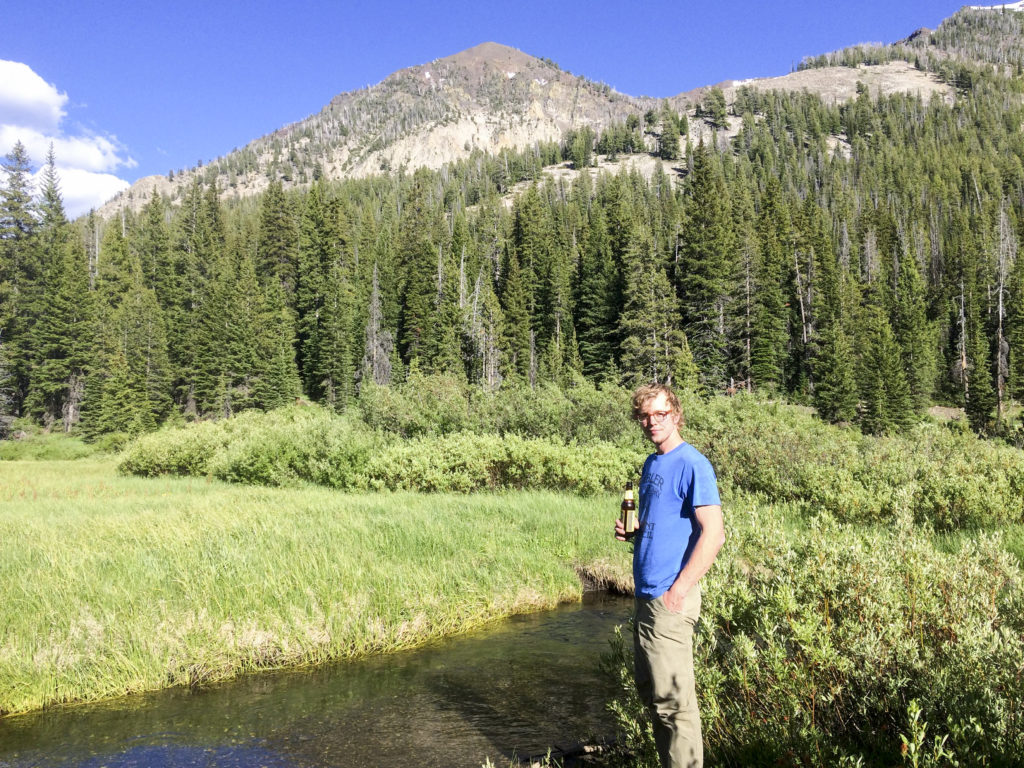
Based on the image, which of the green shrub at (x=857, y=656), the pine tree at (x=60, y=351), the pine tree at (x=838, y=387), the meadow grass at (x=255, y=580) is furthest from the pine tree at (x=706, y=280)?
the pine tree at (x=60, y=351)

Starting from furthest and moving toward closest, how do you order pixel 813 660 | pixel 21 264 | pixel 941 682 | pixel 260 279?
pixel 260 279 < pixel 21 264 < pixel 813 660 < pixel 941 682

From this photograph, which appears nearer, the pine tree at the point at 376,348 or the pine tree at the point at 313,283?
the pine tree at the point at 376,348

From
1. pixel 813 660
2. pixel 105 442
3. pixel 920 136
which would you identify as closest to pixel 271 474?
pixel 813 660

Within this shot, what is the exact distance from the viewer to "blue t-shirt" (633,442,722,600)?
387cm

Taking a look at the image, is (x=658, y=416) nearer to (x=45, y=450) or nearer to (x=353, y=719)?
(x=353, y=719)

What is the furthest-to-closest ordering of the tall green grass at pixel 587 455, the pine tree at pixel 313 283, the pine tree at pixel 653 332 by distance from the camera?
the pine tree at pixel 313 283, the pine tree at pixel 653 332, the tall green grass at pixel 587 455

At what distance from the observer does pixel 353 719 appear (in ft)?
22.4

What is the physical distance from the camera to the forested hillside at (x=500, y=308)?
55.6 m

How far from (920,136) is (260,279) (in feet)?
480

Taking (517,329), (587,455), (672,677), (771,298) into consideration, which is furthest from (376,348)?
(672,677)

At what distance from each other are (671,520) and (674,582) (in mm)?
358

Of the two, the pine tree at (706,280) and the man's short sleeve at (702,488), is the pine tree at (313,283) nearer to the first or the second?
the pine tree at (706,280)

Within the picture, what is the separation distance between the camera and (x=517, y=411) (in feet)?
81.0

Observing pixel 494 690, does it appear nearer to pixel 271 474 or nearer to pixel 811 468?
pixel 811 468
